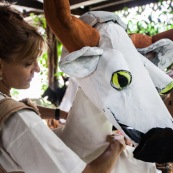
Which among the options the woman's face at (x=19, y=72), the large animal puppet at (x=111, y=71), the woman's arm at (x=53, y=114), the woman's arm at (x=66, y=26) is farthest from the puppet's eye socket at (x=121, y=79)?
the woman's arm at (x=53, y=114)

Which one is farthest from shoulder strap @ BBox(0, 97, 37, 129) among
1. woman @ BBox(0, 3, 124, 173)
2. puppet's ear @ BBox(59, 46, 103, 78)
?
puppet's ear @ BBox(59, 46, 103, 78)

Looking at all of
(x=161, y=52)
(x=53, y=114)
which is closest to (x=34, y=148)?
A: (x=161, y=52)

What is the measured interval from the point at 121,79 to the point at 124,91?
0.03 m

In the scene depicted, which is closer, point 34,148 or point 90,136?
point 34,148

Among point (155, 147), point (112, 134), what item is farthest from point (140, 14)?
point (155, 147)

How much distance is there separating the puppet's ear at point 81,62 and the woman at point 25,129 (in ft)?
0.39

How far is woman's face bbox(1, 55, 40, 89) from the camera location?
0.72m

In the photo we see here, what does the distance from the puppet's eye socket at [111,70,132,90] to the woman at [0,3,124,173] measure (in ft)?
0.56

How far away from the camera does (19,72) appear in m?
0.73

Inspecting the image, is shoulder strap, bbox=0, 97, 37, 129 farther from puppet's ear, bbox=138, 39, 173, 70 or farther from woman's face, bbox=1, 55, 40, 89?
puppet's ear, bbox=138, 39, 173, 70

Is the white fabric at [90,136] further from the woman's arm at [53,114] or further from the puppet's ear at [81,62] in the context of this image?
the woman's arm at [53,114]

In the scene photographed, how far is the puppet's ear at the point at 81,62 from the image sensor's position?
0.63 meters

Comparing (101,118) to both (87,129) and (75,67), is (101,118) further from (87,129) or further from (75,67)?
(75,67)

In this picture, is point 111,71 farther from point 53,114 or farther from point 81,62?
point 53,114
